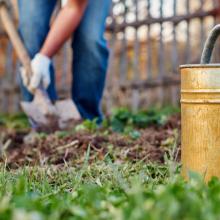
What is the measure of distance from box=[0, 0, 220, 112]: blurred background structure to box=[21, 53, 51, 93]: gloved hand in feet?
7.50

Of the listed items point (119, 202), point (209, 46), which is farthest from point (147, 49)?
point (119, 202)

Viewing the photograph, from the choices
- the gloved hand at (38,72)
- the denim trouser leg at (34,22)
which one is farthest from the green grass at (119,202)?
the denim trouser leg at (34,22)

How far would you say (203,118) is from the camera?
1.38m

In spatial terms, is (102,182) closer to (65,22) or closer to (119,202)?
(119,202)

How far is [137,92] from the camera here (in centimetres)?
575

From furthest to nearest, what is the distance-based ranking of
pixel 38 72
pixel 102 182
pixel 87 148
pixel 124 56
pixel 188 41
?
pixel 124 56
pixel 188 41
pixel 38 72
pixel 87 148
pixel 102 182

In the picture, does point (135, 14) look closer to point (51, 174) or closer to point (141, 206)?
point (51, 174)

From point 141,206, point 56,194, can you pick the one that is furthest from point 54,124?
point 141,206

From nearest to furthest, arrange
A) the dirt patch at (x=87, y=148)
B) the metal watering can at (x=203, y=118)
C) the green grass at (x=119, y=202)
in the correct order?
1. the green grass at (x=119, y=202)
2. the metal watering can at (x=203, y=118)
3. the dirt patch at (x=87, y=148)

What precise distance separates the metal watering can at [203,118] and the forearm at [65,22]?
1.78 m

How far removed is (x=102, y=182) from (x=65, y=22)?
1.80m

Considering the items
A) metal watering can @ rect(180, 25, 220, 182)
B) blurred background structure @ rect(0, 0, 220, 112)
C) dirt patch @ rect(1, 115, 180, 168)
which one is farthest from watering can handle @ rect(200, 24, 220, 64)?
blurred background structure @ rect(0, 0, 220, 112)

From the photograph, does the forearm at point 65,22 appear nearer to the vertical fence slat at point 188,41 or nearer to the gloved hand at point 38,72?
the gloved hand at point 38,72

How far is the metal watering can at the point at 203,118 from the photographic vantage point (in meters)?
1.36
